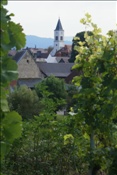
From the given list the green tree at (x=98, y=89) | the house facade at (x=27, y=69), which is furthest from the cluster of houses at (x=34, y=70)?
the green tree at (x=98, y=89)

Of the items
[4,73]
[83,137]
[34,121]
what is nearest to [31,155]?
[34,121]

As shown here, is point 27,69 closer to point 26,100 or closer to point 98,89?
point 26,100

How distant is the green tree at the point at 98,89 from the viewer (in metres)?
3.30

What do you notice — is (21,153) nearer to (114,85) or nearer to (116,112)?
(116,112)

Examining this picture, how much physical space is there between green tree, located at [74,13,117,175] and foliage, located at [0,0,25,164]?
1498 millimetres

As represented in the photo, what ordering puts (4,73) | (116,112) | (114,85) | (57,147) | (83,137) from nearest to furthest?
(4,73)
(114,85)
(116,112)
(83,137)
(57,147)

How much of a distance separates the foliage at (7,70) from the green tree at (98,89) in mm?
1498

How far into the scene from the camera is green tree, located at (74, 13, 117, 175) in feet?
10.8

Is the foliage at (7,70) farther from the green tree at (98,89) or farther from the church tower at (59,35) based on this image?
the church tower at (59,35)

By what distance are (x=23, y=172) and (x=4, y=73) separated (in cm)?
302

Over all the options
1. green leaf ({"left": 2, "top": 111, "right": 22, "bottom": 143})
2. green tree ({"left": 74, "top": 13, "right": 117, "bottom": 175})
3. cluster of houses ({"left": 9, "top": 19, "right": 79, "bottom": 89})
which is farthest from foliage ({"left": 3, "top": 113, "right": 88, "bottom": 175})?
cluster of houses ({"left": 9, "top": 19, "right": 79, "bottom": 89})

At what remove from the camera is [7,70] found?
1757 millimetres

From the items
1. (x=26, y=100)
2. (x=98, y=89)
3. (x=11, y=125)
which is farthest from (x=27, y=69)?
(x=11, y=125)

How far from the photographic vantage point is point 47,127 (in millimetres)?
4574
